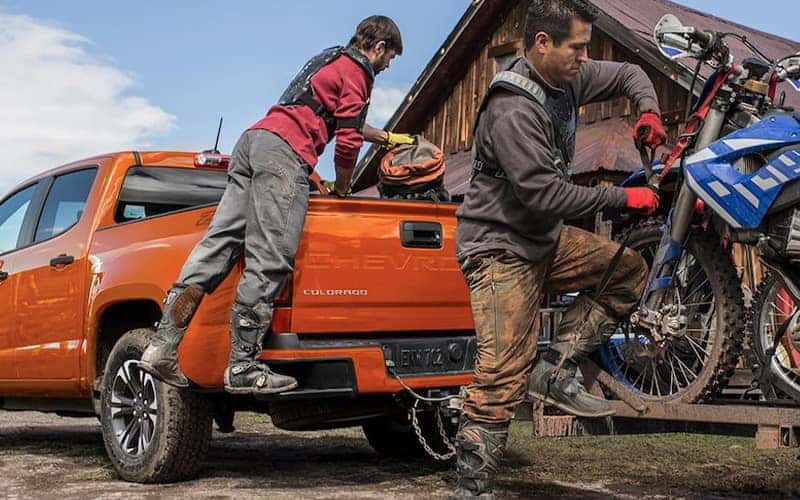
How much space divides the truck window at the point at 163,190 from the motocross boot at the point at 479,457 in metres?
3.24

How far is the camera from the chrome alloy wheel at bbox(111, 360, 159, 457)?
19.1 feet

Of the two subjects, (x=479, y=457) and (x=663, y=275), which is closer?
(x=479, y=457)

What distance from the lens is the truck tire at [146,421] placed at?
5617 mm

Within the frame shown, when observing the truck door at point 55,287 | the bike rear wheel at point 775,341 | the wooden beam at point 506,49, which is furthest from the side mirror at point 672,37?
the wooden beam at point 506,49

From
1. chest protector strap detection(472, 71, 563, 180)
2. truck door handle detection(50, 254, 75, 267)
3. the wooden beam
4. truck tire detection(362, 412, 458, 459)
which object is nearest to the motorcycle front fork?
chest protector strap detection(472, 71, 563, 180)

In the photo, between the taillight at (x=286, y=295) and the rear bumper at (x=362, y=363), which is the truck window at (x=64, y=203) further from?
the rear bumper at (x=362, y=363)

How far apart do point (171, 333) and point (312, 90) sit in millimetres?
1419

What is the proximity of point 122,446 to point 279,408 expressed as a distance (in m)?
1.06

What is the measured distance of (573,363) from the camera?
454 centimetres

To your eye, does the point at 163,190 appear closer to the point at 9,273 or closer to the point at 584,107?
the point at 9,273

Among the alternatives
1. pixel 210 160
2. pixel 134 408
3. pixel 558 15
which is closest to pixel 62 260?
pixel 210 160

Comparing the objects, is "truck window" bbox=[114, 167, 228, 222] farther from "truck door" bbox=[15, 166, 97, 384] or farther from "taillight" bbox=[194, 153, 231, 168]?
"truck door" bbox=[15, 166, 97, 384]

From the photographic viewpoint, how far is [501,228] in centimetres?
427

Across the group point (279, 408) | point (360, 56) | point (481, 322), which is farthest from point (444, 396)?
point (360, 56)
